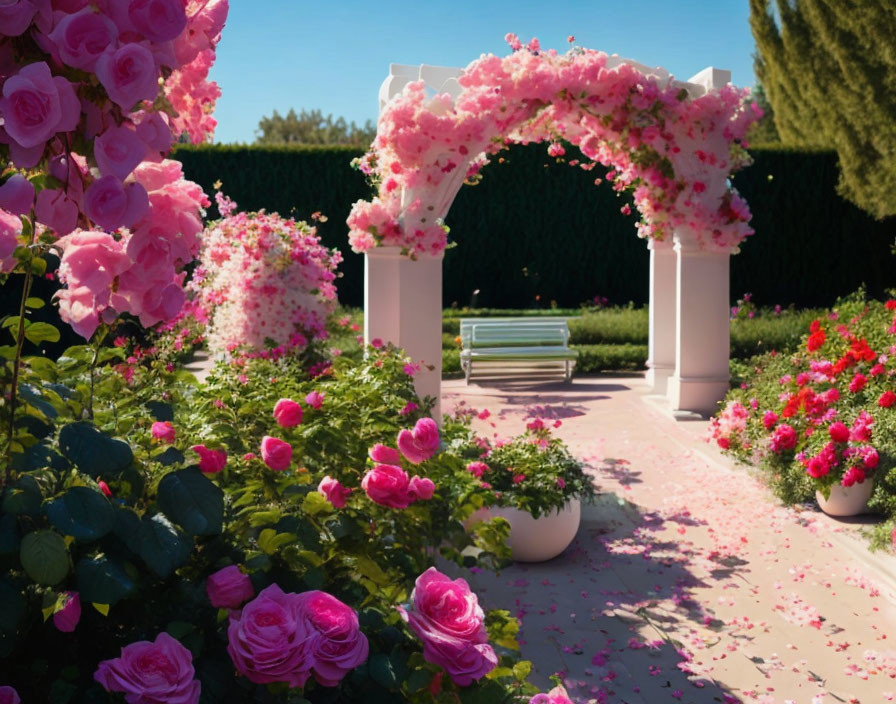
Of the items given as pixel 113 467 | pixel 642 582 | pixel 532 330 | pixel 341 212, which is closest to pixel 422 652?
pixel 113 467

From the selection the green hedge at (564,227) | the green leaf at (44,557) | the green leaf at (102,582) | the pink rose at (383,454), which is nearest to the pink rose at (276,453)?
the pink rose at (383,454)

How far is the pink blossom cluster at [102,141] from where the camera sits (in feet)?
3.76

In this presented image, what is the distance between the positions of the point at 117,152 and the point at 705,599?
381 cm

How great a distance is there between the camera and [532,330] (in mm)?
11344

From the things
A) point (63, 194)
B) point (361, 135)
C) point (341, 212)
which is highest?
point (361, 135)

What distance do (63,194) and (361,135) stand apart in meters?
36.7

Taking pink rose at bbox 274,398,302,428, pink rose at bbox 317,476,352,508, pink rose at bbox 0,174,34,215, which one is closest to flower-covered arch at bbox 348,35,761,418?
pink rose at bbox 274,398,302,428

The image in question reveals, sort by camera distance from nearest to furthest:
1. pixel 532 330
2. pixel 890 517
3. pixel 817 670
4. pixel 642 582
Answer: pixel 817 670
pixel 642 582
pixel 890 517
pixel 532 330

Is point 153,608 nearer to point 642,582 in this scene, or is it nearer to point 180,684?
point 180,684

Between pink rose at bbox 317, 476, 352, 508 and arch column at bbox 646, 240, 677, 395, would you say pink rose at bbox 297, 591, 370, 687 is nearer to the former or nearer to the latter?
pink rose at bbox 317, 476, 352, 508

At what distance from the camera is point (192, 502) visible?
1449 millimetres

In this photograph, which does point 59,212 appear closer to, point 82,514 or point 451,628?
point 82,514

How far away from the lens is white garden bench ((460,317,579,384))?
10.8 m

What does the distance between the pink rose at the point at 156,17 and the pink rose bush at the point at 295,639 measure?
2.61ft
